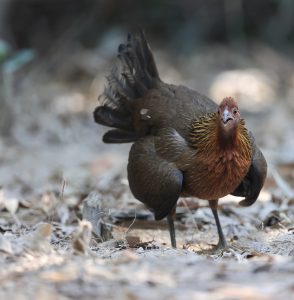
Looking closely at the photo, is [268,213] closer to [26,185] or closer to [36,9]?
[26,185]

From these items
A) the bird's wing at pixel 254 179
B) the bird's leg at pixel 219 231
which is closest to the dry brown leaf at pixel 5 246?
the bird's leg at pixel 219 231

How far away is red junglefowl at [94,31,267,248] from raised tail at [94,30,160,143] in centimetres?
1

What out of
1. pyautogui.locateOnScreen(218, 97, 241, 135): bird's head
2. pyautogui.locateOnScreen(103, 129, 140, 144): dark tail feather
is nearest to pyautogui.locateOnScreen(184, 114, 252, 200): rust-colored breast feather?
pyautogui.locateOnScreen(218, 97, 241, 135): bird's head

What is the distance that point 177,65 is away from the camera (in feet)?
48.8

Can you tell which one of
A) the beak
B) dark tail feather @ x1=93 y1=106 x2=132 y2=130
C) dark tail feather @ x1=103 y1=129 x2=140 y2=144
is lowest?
the beak

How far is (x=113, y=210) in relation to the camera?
7.54 meters

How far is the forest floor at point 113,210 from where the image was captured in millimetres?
Answer: 3984

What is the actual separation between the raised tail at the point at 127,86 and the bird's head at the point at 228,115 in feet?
4.67

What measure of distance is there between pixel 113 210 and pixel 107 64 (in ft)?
24.0

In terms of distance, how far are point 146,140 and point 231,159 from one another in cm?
94

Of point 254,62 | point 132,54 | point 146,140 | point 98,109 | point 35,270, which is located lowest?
point 35,270

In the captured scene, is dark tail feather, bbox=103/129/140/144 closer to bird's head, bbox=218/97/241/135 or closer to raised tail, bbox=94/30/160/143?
raised tail, bbox=94/30/160/143

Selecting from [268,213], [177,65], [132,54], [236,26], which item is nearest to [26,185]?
[132,54]

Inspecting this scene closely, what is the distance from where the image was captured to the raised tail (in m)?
7.46
